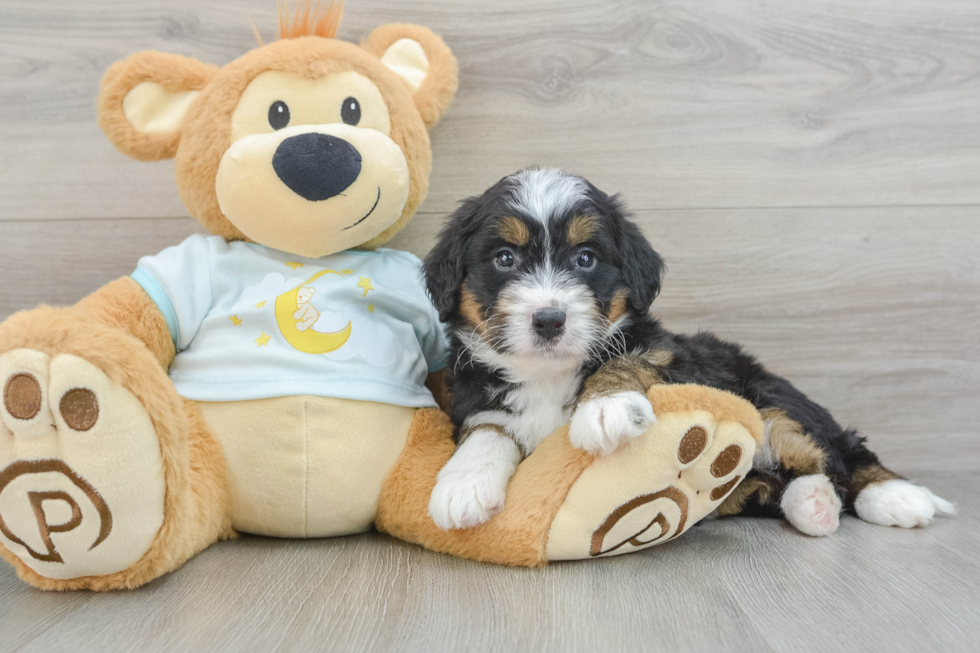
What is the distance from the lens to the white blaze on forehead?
1694mm

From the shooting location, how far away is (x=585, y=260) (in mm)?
1726

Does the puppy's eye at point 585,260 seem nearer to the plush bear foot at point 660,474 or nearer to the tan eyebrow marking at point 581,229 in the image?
the tan eyebrow marking at point 581,229

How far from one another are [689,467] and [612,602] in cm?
33

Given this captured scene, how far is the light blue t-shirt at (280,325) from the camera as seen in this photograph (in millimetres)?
1782

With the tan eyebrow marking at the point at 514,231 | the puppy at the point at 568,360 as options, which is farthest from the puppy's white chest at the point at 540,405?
the tan eyebrow marking at the point at 514,231

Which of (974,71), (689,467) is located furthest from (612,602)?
(974,71)

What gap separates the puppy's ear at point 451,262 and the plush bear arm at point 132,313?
701 mm

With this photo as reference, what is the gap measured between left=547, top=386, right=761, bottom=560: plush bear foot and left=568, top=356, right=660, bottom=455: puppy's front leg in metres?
0.04

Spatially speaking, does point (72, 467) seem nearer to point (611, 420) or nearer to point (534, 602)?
point (534, 602)

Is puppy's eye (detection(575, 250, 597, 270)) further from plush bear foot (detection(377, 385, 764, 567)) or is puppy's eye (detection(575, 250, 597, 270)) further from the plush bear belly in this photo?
the plush bear belly

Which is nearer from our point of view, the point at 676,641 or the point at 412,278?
the point at 676,641

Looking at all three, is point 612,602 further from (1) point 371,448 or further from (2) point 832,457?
(2) point 832,457

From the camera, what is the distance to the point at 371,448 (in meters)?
1.79

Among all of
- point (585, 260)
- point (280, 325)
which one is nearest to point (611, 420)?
point (585, 260)
